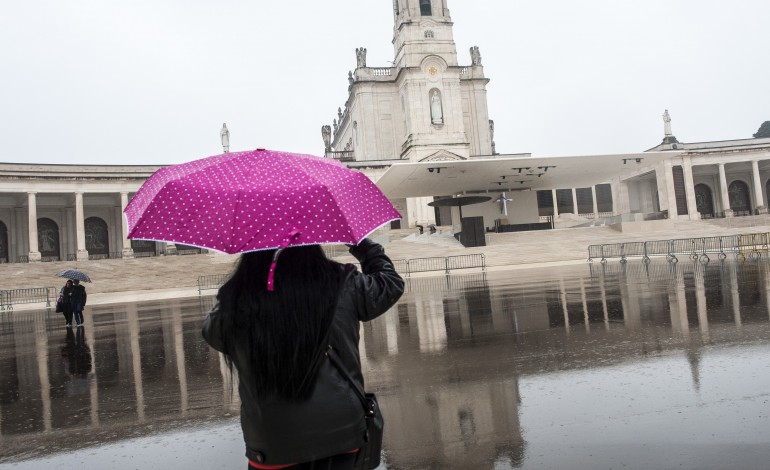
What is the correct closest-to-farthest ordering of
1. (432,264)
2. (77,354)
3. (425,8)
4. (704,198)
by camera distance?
(77,354), (432,264), (425,8), (704,198)

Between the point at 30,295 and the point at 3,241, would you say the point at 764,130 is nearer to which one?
the point at 30,295

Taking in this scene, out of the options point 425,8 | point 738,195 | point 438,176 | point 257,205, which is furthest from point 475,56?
point 257,205

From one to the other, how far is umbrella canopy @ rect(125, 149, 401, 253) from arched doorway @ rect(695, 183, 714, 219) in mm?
71666

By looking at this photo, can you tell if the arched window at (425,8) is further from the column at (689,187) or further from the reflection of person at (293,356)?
the reflection of person at (293,356)

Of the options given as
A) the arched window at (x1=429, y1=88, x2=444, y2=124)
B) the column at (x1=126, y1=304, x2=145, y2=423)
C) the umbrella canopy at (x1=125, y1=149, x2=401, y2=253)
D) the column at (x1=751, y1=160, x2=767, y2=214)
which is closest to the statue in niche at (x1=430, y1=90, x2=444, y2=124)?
the arched window at (x1=429, y1=88, x2=444, y2=124)

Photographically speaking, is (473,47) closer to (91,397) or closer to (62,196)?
(62,196)

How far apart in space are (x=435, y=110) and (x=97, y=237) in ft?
114

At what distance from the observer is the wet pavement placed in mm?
4254

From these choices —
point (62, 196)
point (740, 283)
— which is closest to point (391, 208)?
point (740, 283)

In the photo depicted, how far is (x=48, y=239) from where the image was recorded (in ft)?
177

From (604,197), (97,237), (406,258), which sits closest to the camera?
(406,258)

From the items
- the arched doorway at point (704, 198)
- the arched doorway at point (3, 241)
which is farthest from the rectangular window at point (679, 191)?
the arched doorway at point (3, 241)

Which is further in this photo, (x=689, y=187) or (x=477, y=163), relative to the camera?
(x=689, y=187)

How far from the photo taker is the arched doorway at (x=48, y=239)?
53.6 m
